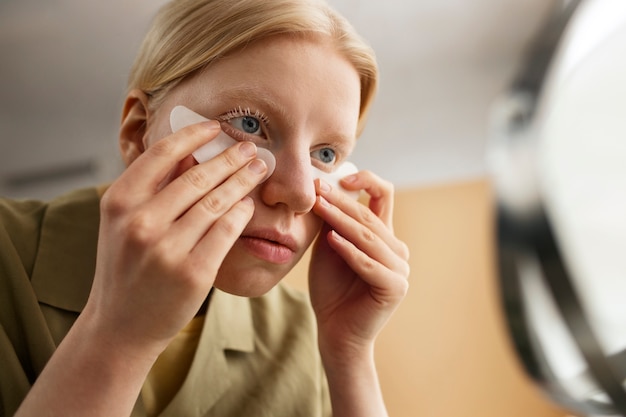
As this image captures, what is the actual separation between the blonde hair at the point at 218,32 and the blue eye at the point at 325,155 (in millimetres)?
103

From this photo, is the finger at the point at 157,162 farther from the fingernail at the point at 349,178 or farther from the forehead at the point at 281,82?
the fingernail at the point at 349,178

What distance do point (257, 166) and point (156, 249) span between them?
0.15 m

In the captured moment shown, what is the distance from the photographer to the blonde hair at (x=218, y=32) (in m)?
0.65

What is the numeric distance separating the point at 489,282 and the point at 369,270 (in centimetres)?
139

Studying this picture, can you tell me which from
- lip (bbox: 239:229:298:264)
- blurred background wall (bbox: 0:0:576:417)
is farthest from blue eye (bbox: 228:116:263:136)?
blurred background wall (bbox: 0:0:576:417)

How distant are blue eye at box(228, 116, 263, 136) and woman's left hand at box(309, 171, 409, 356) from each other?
98mm

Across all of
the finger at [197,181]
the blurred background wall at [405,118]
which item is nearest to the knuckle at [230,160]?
the finger at [197,181]

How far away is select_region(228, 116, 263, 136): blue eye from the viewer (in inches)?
25.0

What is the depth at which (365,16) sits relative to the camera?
5.80 ft

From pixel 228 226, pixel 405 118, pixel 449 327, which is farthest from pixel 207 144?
pixel 405 118

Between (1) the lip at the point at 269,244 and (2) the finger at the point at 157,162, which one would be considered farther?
(1) the lip at the point at 269,244

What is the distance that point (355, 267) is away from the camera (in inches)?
27.9

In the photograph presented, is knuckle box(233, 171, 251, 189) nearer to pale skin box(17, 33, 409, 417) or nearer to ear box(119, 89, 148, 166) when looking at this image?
pale skin box(17, 33, 409, 417)

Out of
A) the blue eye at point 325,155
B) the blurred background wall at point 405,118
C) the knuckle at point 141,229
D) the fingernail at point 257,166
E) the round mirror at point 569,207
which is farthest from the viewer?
the blurred background wall at point 405,118
